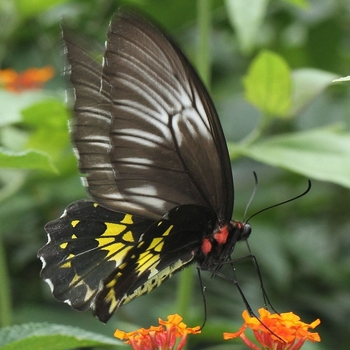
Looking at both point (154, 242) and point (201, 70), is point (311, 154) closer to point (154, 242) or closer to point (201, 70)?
point (201, 70)

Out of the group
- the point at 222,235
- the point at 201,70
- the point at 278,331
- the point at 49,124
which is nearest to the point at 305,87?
the point at 201,70

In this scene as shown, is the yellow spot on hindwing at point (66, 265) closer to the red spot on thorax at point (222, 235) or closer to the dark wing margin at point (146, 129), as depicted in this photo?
the dark wing margin at point (146, 129)

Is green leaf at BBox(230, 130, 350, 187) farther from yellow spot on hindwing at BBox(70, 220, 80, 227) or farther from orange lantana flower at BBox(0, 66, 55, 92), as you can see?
orange lantana flower at BBox(0, 66, 55, 92)

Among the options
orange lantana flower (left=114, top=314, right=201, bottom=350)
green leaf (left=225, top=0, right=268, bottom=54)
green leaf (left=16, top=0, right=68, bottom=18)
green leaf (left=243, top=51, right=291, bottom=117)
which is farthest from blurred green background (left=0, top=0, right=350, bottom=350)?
orange lantana flower (left=114, top=314, right=201, bottom=350)

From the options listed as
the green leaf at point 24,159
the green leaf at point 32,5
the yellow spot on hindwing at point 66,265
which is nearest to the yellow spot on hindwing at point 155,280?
the yellow spot on hindwing at point 66,265

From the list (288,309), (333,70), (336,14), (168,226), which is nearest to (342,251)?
(288,309)

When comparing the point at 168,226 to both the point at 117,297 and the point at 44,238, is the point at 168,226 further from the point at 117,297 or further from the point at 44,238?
the point at 44,238
